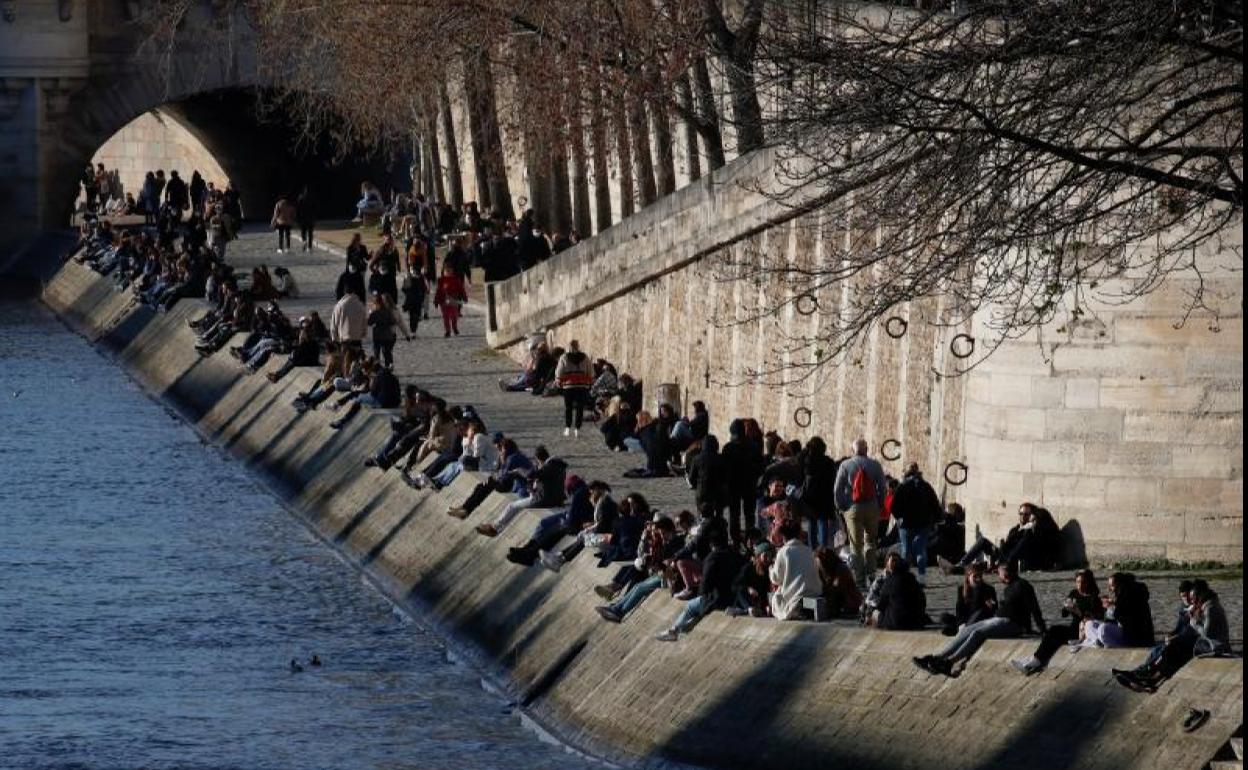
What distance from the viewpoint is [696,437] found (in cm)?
3600

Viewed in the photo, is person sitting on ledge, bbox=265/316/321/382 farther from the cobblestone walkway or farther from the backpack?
the backpack

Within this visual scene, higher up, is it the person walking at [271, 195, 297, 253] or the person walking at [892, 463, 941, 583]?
the person walking at [271, 195, 297, 253]

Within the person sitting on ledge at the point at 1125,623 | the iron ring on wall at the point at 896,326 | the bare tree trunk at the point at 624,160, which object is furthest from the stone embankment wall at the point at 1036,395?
the bare tree trunk at the point at 624,160

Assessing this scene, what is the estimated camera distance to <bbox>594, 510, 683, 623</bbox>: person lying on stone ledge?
29.0 metres

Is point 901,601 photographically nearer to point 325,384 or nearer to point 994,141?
point 994,141

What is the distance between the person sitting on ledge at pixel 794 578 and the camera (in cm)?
2689

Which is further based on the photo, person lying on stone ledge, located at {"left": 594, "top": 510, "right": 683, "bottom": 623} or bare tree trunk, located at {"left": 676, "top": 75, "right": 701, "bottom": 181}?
bare tree trunk, located at {"left": 676, "top": 75, "right": 701, "bottom": 181}

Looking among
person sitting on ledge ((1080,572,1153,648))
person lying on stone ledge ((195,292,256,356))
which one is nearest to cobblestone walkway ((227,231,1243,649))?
person sitting on ledge ((1080,572,1153,648))

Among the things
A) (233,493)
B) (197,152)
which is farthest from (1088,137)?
(197,152)

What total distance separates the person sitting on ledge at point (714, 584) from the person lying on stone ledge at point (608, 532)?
6.07ft

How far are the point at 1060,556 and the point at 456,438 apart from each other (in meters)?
9.31

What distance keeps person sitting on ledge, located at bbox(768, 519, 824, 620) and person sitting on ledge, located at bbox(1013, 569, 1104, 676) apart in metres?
2.88

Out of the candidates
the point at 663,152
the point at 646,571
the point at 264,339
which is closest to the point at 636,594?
the point at 646,571

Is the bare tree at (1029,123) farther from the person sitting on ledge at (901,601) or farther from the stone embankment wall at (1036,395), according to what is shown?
the person sitting on ledge at (901,601)
